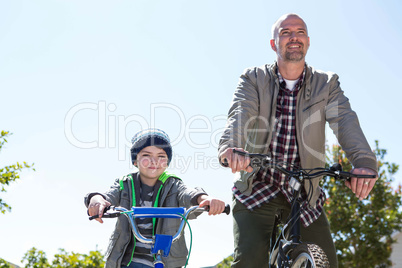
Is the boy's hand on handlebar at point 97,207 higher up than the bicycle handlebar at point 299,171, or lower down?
lower down

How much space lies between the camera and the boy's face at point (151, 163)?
12.6 ft

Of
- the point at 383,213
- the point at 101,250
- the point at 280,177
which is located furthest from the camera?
the point at 383,213

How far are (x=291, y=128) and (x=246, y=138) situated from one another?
388mm

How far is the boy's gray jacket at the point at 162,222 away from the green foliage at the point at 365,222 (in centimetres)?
925

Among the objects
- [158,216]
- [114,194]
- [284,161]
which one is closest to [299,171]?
[284,161]

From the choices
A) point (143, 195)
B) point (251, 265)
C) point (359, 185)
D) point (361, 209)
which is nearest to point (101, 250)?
point (143, 195)

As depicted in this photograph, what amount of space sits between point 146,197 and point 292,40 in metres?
1.83

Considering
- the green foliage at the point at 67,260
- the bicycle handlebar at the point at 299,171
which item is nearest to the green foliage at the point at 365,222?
the green foliage at the point at 67,260

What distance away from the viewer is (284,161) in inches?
140

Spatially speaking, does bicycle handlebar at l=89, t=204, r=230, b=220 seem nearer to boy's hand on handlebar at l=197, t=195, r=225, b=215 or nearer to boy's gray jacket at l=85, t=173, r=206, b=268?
boy's hand on handlebar at l=197, t=195, r=225, b=215

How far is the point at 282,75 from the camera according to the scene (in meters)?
3.91

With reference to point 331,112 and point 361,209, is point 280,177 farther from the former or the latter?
point 361,209

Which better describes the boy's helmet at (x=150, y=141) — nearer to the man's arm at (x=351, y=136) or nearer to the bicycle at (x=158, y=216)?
the bicycle at (x=158, y=216)

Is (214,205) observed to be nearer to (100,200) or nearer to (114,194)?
(100,200)
